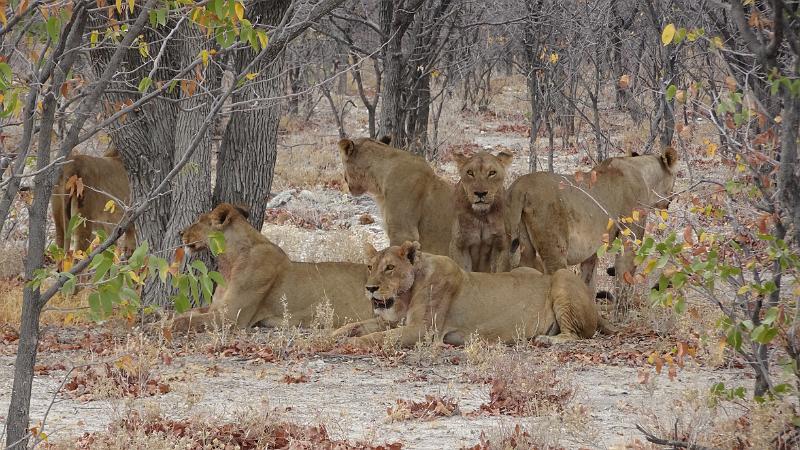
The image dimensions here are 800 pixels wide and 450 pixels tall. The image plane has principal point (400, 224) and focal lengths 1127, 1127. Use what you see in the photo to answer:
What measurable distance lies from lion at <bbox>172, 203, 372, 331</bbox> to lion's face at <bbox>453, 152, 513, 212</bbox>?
41.3 inches

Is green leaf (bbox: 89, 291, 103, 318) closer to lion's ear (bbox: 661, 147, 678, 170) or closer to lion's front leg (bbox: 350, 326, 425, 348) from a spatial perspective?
lion's front leg (bbox: 350, 326, 425, 348)

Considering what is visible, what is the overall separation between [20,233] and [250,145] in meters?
5.89

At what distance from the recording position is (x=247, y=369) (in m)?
7.25

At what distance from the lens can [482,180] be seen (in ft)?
28.5

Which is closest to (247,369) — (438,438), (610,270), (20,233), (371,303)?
(371,303)

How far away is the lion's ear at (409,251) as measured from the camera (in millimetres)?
7754

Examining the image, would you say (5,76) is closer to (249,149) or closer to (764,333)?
(764,333)

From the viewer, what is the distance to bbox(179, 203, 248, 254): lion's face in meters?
8.37

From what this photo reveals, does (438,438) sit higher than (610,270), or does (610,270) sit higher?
(610,270)

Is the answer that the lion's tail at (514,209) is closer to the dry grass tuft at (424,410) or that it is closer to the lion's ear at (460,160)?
the lion's ear at (460,160)

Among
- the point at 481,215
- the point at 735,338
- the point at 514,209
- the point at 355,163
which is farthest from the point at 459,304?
the point at 735,338

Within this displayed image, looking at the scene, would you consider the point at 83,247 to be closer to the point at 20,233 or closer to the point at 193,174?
the point at 193,174

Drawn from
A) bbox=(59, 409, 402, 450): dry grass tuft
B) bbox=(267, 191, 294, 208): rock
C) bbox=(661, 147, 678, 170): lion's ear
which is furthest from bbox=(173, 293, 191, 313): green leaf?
bbox=(267, 191, 294, 208): rock

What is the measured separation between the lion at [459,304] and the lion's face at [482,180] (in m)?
0.68
